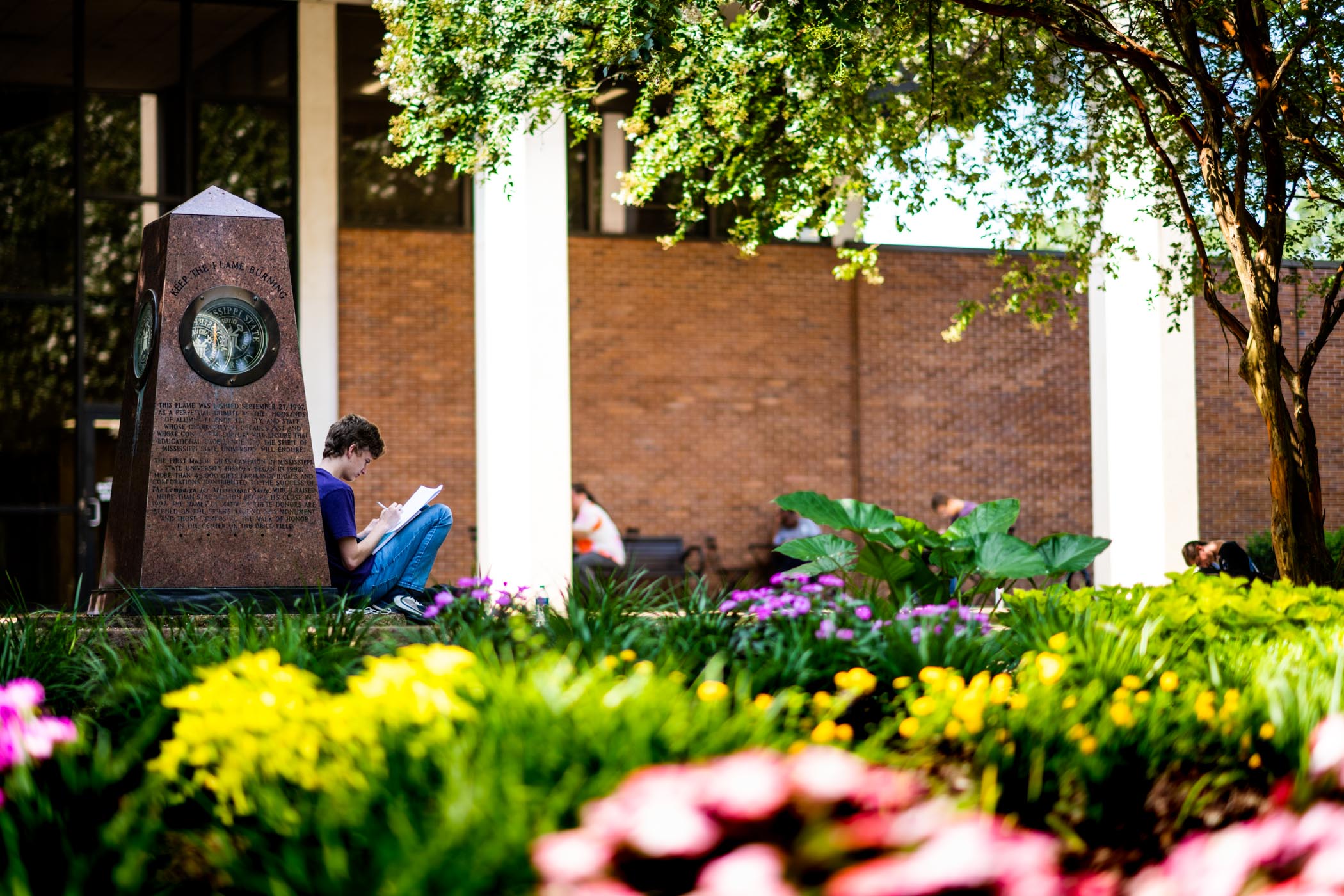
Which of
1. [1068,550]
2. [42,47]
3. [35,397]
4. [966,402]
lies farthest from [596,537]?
[42,47]

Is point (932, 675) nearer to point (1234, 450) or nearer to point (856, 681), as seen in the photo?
point (856, 681)

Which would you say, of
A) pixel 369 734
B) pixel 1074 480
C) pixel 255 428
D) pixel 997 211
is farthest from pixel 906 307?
pixel 369 734

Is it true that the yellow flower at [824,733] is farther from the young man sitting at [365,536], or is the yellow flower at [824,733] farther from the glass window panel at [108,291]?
the glass window panel at [108,291]

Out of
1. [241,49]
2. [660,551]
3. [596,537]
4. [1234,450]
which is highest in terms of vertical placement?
[241,49]

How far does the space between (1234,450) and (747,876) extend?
18.4m

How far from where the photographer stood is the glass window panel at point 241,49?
15.8 meters

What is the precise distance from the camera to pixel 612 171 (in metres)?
17.5

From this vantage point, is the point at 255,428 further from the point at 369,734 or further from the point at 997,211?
the point at 997,211

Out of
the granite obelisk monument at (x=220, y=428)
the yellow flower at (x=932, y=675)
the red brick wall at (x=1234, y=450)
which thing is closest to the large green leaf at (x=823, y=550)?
the granite obelisk monument at (x=220, y=428)

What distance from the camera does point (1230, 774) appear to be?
325 cm

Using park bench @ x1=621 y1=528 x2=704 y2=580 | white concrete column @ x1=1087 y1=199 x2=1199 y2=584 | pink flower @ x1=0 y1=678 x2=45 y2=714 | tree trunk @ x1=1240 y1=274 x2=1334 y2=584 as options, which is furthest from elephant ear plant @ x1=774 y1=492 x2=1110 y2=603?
park bench @ x1=621 y1=528 x2=704 y2=580

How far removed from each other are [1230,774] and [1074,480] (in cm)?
1631

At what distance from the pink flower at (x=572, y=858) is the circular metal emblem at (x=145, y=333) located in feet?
16.3

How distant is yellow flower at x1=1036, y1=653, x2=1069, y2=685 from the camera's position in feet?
12.2
